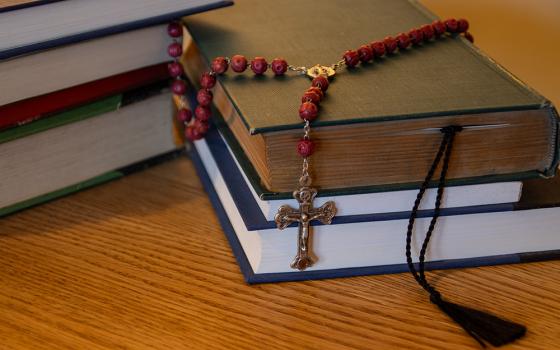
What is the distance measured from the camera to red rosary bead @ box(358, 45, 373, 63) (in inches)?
29.8

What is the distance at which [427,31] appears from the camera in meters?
0.80

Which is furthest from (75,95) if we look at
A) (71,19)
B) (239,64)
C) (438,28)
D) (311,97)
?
(438,28)

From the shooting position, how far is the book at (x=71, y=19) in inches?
28.8

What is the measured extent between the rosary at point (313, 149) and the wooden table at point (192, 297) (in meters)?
0.02

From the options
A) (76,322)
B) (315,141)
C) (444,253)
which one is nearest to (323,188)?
(315,141)

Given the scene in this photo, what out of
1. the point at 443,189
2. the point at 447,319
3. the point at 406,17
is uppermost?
the point at 406,17

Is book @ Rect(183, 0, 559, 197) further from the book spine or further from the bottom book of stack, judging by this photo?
the book spine

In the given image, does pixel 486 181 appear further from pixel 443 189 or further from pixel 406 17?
pixel 406 17

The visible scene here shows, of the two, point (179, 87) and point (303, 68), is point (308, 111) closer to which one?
point (303, 68)

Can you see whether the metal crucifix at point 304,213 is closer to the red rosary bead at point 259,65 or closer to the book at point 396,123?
the book at point 396,123

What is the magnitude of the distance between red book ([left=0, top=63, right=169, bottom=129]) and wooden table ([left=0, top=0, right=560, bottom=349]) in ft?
0.40

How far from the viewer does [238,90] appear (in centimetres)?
72

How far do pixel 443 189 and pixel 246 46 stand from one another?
280 millimetres

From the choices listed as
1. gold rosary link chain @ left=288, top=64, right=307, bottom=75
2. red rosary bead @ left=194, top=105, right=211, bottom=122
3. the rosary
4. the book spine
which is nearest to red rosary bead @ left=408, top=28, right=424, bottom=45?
the rosary
